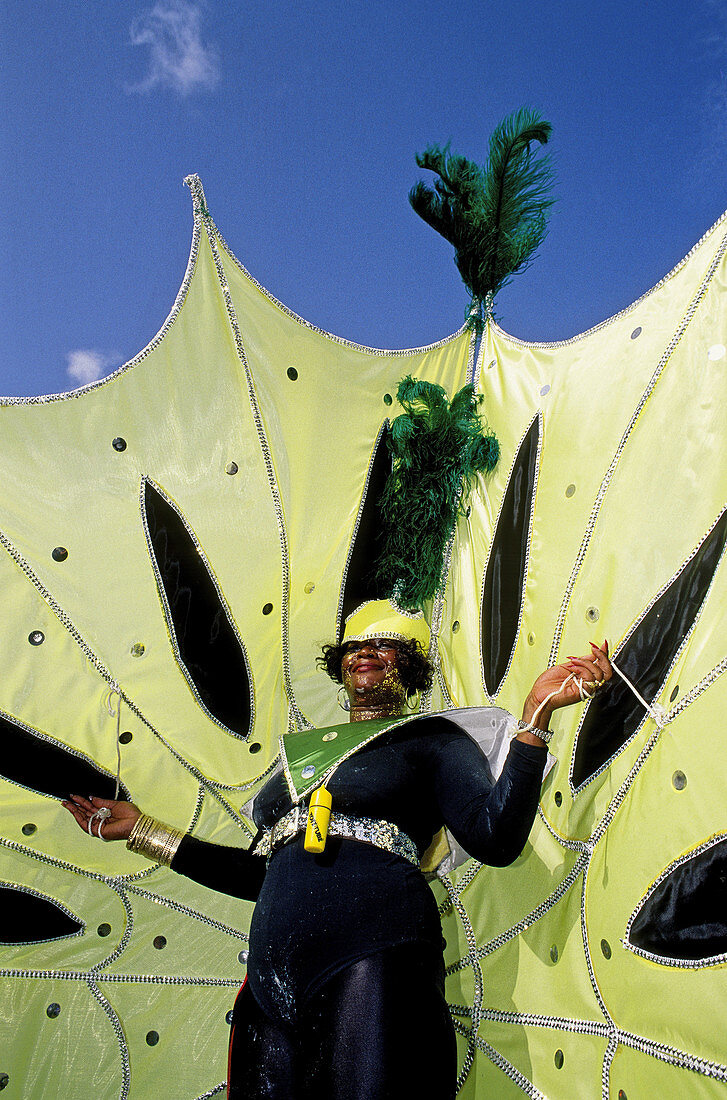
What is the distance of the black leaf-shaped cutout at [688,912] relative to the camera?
1.55 metres

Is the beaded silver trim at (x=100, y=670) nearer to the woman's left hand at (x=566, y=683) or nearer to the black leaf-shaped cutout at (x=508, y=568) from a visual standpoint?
the black leaf-shaped cutout at (x=508, y=568)

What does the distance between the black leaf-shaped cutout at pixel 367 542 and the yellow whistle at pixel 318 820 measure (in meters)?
1.09

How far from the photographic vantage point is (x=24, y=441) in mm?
2432

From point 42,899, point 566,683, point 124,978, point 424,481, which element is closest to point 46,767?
point 42,899

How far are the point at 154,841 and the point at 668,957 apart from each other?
4.54 feet

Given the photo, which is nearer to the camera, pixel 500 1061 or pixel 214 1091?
pixel 500 1061

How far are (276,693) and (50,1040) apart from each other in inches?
49.6

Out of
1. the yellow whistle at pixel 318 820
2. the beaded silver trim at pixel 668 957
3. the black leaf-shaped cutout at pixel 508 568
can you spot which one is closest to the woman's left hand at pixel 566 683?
the beaded silver trim at pixel 668 957

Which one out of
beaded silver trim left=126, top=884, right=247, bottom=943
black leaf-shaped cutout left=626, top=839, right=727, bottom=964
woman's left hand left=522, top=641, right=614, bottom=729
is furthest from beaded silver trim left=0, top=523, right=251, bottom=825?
black leaf-shaped cutout left=626, top=839, right=727, bottom=964

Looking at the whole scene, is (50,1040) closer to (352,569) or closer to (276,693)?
(276,693)

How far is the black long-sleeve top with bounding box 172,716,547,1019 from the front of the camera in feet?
5.63

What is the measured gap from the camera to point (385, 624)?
2.49 metres

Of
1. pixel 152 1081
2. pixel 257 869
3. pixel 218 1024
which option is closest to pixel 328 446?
pixel 257 869

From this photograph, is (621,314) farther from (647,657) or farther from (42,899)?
(42,899)
